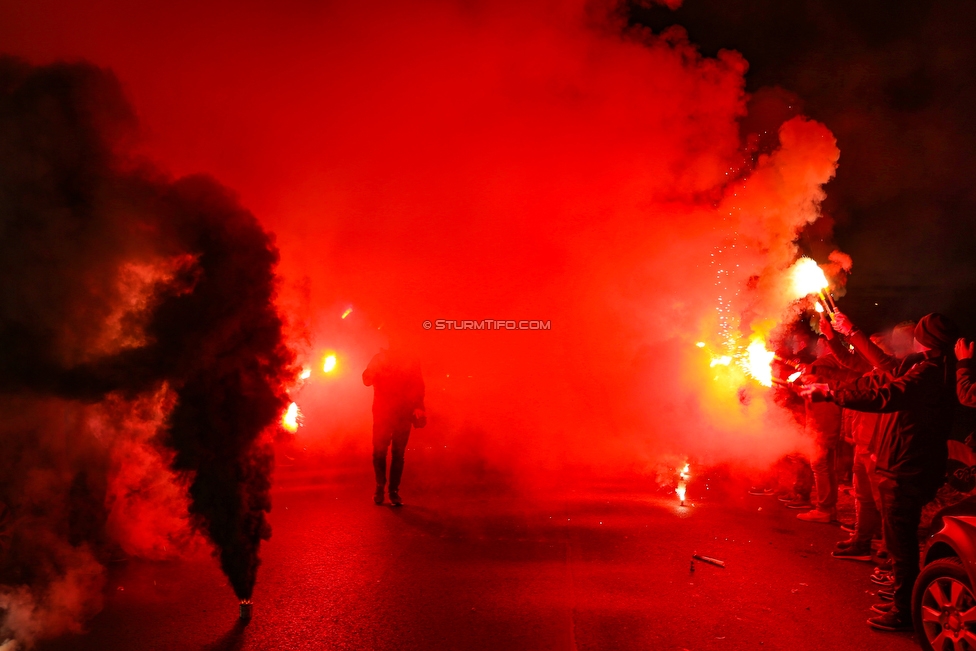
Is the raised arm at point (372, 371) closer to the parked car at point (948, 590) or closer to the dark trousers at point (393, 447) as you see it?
the dark trousers at point (393, 447)

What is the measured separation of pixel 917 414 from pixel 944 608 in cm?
117

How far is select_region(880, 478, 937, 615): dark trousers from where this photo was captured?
4125 millimetres

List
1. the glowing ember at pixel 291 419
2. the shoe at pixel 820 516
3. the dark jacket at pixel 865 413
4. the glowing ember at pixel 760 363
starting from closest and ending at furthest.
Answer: the dark jacket at pixel 865 413, the glowing ember at pixel 760 363, the shoe at pixel 820 516, the glowing ember at pixel 291 419

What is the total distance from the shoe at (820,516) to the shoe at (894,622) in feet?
8.96

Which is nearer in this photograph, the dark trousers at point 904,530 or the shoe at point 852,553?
the dark trousers at point 904,530

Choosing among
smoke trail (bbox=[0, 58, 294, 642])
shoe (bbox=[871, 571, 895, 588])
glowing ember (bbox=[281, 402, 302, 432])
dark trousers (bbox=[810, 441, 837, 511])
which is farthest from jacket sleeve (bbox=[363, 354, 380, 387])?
shoe (bbox=[871, 571, 895, 588])

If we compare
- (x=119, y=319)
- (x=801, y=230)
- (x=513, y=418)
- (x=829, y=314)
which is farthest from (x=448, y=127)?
(x=513, y=418)

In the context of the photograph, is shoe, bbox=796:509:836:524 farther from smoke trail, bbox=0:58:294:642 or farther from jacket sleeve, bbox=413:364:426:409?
smoke trail, bbox=0:58:294:642

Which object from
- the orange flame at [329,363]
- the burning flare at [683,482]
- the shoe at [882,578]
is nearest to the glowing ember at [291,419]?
the orange flame at [329,363]

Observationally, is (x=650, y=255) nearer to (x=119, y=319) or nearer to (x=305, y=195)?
(x=305, y=195)

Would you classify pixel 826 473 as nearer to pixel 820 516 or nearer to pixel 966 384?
pixel 820 516

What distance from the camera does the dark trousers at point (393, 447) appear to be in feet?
24.2

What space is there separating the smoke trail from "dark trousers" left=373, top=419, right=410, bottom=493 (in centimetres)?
320

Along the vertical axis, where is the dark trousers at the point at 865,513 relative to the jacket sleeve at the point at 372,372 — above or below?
below
